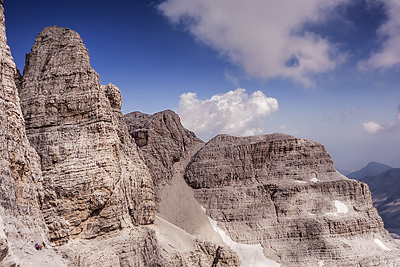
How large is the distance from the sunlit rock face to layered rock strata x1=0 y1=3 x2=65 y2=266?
20.1 ft

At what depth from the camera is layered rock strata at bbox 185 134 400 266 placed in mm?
68062

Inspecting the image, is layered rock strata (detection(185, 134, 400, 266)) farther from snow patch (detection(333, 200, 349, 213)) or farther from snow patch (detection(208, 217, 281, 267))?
snow patch (detection(208, 217, 281, 267))

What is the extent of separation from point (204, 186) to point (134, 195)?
1620 inches

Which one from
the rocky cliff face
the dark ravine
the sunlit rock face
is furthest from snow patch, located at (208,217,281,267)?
the sunlit rock face

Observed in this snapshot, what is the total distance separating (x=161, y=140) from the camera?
93.6 meters

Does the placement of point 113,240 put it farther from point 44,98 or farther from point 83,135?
point 44,98

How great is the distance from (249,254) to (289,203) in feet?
44.9

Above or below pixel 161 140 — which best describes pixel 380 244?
below

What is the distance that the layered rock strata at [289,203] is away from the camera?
223 ft

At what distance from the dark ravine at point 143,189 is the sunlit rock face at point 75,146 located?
12 centimetres

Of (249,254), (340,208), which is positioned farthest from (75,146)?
(340,208)

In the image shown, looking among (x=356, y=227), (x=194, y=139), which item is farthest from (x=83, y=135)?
(x=194, y=139)

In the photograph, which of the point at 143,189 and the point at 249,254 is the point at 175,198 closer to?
the point at 249,254

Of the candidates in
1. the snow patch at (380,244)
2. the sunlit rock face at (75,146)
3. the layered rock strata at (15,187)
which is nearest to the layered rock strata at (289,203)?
the snow patch at (380,244)
